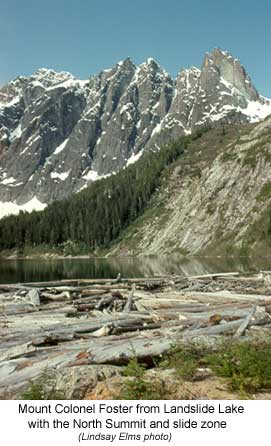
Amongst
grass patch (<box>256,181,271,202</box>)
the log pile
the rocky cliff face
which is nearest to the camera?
the log pile

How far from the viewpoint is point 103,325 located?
19.0 metres

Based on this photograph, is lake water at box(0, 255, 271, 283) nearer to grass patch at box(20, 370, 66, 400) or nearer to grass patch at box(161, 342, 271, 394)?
grass patch at box(161, 342, 271, 394)

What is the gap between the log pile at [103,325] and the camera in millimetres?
13736

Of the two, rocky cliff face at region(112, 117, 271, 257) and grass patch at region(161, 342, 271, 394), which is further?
rocky cliff face at region(112, 117, 271, 257)

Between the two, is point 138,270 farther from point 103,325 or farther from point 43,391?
point 43,391

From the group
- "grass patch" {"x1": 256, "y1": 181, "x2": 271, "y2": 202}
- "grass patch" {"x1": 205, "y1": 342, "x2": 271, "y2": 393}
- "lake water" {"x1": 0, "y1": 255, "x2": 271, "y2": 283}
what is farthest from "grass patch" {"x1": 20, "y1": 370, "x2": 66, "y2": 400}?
"grass patch" {"x1": 256, "y1": 181, "x2": 271, "y2": 202}

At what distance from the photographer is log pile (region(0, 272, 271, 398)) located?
13.7m

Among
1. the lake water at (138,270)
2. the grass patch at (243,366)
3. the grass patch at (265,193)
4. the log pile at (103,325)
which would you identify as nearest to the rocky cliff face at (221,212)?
the grass patch at (265,193)

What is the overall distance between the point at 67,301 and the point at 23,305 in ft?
8.99

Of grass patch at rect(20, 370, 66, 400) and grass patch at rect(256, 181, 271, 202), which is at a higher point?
grass patch at rect(256, 181, 271, 202)
